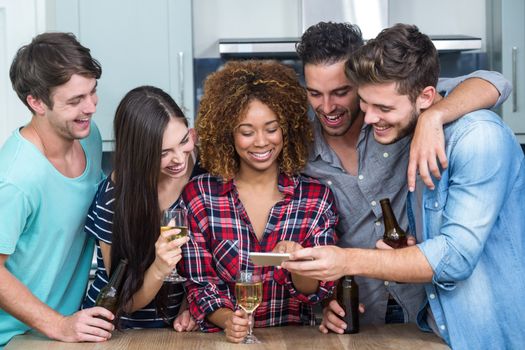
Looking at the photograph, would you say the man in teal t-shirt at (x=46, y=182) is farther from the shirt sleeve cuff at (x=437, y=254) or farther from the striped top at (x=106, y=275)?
the shirt sleeve cuff at (x=437, y=254)

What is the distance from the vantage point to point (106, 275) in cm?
254

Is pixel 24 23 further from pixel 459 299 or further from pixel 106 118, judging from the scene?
pixel 459 299

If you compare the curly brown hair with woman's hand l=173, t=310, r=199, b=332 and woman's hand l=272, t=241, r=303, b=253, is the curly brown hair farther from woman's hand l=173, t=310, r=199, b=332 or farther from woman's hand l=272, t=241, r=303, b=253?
woman's hand l=173, t=310, r=199, b=332

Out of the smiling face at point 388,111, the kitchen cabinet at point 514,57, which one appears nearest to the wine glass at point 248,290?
the smiling face at point 388,111

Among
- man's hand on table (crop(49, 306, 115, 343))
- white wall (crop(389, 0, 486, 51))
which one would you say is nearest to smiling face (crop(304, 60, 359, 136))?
man's hand on table (crop(49, 306, 115, 343))

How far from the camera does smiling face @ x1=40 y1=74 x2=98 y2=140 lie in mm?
2477

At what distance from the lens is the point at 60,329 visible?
7.43ft

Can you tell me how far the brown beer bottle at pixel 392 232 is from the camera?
7.80 ft

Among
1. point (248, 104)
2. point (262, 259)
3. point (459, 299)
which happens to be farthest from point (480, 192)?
point (248, 104)

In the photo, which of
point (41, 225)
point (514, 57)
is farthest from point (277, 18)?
point (41, 225)

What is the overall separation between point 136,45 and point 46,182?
1.78 meters

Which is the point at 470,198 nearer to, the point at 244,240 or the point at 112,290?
the point at 244,240

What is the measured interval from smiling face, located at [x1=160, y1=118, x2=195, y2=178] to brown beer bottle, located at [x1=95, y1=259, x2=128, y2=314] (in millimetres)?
318

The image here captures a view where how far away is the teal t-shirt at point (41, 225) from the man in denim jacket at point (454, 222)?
2.54 feet
